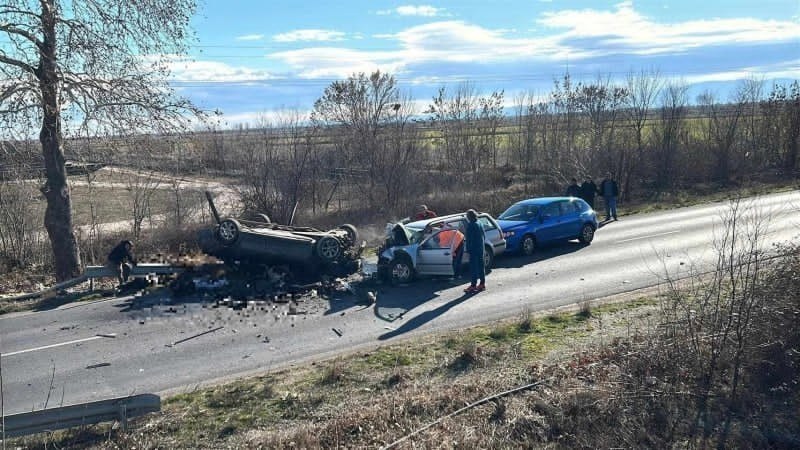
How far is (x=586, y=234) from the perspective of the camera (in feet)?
63.6

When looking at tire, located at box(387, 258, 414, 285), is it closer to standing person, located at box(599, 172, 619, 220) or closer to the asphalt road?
the asphalt road

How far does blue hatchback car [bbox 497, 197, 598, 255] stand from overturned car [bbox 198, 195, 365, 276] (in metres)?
5.00

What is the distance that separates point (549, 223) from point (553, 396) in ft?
37.1

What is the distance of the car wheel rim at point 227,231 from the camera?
14.7m

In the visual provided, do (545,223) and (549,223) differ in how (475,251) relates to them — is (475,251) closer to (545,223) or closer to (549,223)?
(545,223)

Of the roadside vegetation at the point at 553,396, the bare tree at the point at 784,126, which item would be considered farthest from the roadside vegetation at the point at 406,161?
the roadside vegetation at the point at 553,396

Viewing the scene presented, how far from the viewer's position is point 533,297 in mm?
13547

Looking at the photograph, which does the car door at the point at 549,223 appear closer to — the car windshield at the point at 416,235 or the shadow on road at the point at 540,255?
the shadow on road at the point at 540,255

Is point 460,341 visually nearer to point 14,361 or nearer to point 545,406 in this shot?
point 545,406

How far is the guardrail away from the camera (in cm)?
658

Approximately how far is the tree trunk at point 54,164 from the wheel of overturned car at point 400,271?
29.8 ft

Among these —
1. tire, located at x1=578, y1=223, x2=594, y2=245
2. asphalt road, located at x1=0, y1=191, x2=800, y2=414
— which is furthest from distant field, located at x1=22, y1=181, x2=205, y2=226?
tire, located at x1=578, y1=223, x2=594, y2=245

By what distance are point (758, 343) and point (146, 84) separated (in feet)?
48.9

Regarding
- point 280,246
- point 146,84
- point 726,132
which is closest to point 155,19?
point 146,84
